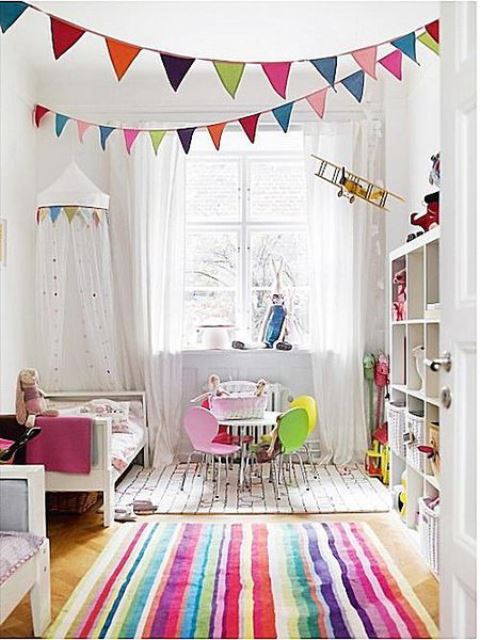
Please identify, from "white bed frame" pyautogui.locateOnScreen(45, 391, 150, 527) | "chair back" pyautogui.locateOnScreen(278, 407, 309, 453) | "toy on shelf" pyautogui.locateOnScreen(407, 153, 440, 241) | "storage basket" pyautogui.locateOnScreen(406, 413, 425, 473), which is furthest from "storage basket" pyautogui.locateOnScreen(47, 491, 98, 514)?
"toy on shelf" pyautogui.locateOnScreen(407, 153, 440, 241)

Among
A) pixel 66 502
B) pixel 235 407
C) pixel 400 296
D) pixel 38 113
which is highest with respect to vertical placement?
pixel 38 113

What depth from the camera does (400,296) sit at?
165 inches

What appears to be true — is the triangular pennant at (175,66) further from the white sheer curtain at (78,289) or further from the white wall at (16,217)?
the white sheer curtain at (78,289)

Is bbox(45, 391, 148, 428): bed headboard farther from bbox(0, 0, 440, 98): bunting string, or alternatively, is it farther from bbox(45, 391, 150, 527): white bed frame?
bbox(0, 0, 440, 98): bunting string

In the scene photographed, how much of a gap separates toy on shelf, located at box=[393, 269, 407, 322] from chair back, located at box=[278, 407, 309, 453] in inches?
30.0

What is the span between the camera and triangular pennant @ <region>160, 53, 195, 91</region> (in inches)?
139

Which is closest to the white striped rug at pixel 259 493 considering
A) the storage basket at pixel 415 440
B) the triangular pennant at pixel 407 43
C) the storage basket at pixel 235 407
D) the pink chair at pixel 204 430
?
the pink chair at pixel 204 430

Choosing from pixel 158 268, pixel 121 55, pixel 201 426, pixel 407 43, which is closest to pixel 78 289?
pixel 158 268

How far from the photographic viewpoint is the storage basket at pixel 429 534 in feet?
10.3

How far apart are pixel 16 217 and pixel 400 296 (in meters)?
2.60

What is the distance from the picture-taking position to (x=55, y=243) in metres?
5.51

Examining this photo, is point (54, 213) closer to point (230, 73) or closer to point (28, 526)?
point (230, 73)

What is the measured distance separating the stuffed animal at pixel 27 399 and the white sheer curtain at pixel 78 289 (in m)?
1.59

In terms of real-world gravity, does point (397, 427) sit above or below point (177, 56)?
below
